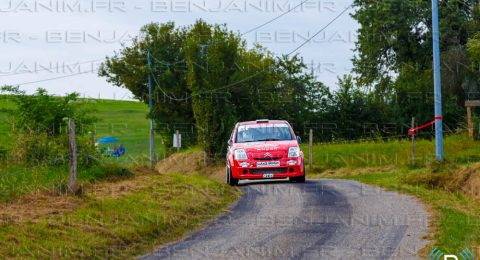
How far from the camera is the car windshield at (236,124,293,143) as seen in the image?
880 inches

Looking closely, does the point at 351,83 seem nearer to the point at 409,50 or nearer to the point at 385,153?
the point at 409,50

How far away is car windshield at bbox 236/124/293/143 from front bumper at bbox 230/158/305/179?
0.97 metres

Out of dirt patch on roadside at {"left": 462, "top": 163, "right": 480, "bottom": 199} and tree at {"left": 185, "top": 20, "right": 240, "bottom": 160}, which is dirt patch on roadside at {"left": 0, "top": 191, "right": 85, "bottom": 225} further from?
tree at {"left": 185, "top": 20, "right": 240, "bottom": 160}

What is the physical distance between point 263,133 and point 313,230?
33.8ft

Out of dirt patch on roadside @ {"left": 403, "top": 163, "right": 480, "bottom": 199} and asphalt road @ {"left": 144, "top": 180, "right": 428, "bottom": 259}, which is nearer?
asphalt road @ {"left": 144, "top": 180, "right": 428, "bottom": 259}

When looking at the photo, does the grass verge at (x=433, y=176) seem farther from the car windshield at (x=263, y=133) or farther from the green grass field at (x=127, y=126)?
the green grass field at (x=127, y=126)

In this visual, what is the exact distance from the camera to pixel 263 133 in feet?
74.0

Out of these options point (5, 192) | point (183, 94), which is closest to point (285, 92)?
point (183, 94)

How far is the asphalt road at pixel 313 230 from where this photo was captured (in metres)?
10.5

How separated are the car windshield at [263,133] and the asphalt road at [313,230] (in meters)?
4.45

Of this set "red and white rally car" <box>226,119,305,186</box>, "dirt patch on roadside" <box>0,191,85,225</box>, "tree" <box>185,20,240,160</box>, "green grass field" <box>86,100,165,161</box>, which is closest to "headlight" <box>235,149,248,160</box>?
"red and white rally car" <box>226,119,305,186</box>

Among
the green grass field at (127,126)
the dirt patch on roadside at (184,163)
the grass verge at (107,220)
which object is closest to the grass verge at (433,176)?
the grass verge at (107,220)

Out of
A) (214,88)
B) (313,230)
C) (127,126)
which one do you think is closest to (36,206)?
(313,230)

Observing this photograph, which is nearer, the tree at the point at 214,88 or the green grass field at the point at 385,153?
the green grass field at the point at 385,153
